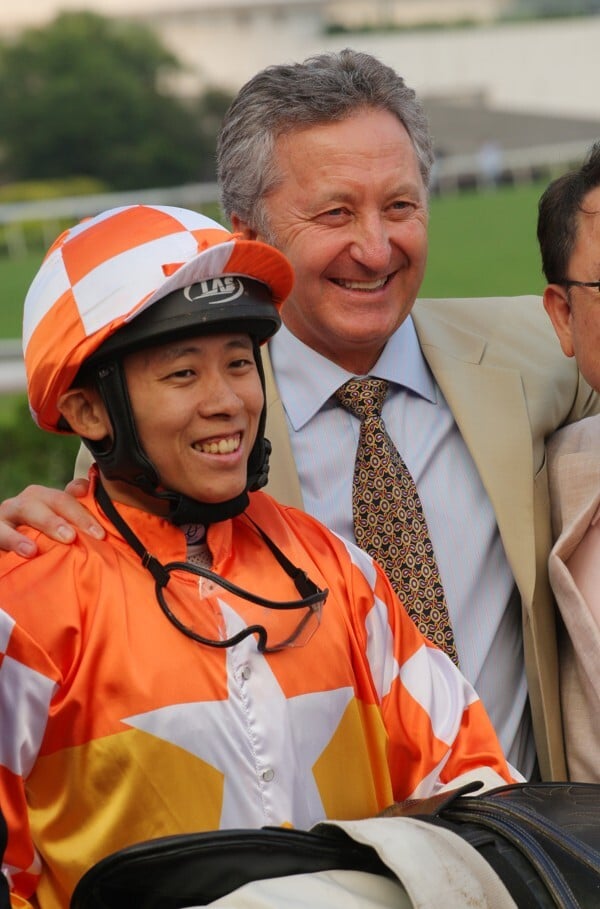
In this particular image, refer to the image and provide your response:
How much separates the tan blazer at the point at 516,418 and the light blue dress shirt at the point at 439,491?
47 mm

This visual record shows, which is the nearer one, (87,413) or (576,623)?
(87,413)

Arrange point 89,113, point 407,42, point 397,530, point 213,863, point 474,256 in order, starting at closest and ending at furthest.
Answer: point 213,863
point 397,530
point 474,256
point 407,42
point 89,113

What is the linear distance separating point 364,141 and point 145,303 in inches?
40.0

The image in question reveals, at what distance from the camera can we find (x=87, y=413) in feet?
6.78

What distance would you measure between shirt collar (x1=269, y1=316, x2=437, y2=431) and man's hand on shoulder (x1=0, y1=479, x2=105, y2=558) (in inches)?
34.0

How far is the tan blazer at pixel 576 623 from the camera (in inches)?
103

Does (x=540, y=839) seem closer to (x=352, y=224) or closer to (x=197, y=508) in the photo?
(x=197, y=508)

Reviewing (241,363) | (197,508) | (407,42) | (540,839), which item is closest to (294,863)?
(540,839)

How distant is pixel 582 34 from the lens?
44625 mm

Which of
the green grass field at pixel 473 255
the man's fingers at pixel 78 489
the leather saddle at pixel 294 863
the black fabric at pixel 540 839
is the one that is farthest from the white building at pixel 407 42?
the leather saddle at pixel 294 863

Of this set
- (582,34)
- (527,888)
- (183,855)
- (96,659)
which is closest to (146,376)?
(96,659)

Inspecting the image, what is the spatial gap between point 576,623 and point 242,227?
1059 millimetres

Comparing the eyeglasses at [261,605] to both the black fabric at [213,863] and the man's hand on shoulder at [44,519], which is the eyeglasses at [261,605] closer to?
the man's hand on shoulder at [44,519]

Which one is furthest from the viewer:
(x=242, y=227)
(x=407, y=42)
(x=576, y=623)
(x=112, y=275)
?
(x=407, y=42)
